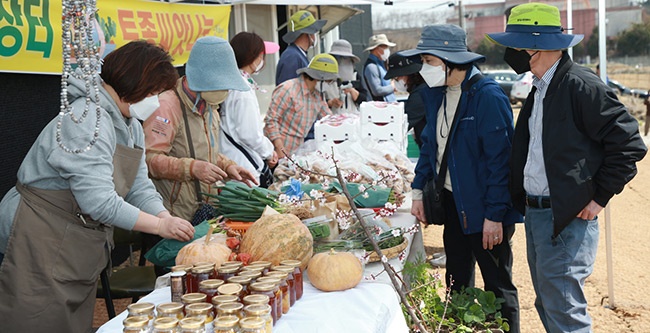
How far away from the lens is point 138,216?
9.03ft

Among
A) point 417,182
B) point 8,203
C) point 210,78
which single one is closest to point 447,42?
point 417,182

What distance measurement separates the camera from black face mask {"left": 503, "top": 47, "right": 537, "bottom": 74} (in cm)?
316

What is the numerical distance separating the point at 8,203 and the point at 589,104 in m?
2.32

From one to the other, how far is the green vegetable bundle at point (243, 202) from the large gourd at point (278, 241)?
0.56 m

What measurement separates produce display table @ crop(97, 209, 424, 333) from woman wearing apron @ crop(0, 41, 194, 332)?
0.37m

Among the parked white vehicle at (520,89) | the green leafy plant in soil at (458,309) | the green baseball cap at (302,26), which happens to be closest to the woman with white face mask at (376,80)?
the green baseball cap at (302,26)

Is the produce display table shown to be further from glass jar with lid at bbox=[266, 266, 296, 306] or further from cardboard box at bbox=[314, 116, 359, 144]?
cardboard box at bbox=[314, 116, 359, 144]

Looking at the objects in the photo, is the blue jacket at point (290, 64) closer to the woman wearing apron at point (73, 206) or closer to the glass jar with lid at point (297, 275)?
the woman wearing apron at point (73, 206)

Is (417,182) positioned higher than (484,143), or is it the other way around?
(484,143)

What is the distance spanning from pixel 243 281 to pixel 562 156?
1478 mm

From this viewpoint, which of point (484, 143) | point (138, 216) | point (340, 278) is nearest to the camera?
point (340, 278)

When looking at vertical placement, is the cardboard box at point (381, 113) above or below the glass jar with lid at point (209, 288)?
above

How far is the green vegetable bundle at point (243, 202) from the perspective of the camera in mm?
3385

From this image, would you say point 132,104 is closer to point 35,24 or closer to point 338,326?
point 338,326
